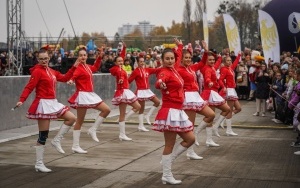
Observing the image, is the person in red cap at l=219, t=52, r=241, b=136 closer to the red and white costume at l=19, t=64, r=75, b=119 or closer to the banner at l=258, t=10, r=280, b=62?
the red and white costume at l=19, t=64, r=75, b=119

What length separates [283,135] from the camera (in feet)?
45.5

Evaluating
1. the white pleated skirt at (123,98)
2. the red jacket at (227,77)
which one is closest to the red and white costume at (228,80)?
the red jacket at (227,77)

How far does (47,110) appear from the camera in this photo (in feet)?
30.8

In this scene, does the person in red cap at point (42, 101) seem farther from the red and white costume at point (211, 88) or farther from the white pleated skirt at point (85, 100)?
the red and white costume at point (211, 88)

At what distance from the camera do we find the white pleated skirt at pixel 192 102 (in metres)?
10.3

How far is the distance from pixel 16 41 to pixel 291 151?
14.9 metres

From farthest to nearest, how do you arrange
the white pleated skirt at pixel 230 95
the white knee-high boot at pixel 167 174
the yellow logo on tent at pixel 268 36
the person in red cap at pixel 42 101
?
1. the yellow logo on tent at pixel 268 36
2. the white pleated skirt at pixel 230 95
3. the person in red cap at pixel 42 101
4. the white knee-high boot at pixel 167 174

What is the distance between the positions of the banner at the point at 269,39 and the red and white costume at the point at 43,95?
43.4 feet

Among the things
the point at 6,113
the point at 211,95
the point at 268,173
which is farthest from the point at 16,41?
the point at 268,173

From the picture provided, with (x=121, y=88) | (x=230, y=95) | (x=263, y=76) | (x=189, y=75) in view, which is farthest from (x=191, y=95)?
(x=263, y=76)

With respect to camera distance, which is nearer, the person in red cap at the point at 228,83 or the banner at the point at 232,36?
the person in red cap at the point at 228,83

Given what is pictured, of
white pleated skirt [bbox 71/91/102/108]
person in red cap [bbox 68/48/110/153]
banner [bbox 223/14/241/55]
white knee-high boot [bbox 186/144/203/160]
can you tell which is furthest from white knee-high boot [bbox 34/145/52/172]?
banner [bbox 223/14/241/55]

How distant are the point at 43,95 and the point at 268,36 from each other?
14181mm

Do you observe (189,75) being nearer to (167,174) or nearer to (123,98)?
(167,174)
